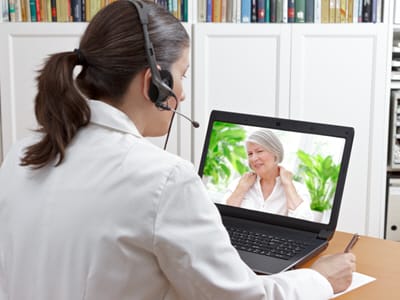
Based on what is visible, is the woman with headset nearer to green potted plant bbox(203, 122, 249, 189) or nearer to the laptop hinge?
the laptop hinge

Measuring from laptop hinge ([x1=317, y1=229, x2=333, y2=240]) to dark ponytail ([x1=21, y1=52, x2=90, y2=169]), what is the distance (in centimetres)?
69

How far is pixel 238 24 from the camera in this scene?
2674 mm

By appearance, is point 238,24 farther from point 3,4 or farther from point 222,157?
point 222,157

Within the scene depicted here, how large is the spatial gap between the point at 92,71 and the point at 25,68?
175 centimetres

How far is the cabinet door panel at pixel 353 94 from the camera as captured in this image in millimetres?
2680

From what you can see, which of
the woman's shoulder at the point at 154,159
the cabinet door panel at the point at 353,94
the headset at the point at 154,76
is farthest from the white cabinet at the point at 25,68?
the woman's shoulder at the point at 154,159

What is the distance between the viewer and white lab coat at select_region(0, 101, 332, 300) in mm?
916

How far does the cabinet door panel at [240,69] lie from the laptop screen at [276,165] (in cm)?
112

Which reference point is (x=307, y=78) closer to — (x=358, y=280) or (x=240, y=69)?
(x=240, y=69)

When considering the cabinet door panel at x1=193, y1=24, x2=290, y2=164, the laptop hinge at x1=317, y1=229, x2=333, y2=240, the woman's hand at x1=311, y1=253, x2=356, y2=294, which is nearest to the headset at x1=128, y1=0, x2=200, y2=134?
the woman's hand at x1=311, y1=253, x2=356, y2=294

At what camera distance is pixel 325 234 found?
4.80 ft

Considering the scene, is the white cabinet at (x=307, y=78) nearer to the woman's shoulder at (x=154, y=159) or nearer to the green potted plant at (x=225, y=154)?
the green potted plant at (x=225, y=154)

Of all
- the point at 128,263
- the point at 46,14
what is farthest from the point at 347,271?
the point at 46,14

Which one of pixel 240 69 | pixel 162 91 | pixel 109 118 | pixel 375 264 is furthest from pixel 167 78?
pixel 240 69
